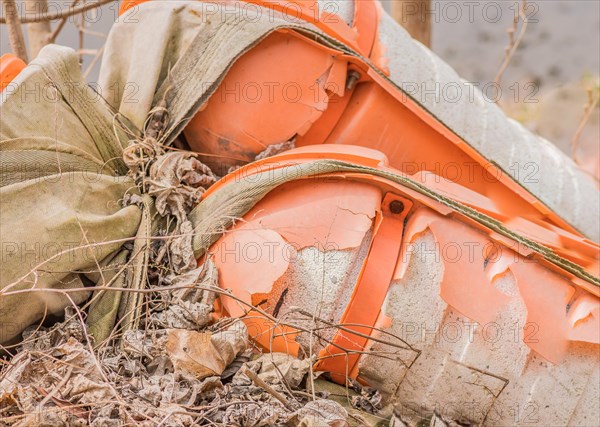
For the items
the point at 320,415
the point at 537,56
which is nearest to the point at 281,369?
the point at 320,415

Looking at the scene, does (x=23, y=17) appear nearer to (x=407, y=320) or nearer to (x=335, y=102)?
(x=335, y=102)

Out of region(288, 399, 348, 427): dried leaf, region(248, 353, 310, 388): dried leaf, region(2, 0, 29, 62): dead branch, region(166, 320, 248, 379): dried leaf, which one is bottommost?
region(288, 399, 348, 427): dried leaf

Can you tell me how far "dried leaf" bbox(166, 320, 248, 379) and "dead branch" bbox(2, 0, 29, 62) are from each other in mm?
1565

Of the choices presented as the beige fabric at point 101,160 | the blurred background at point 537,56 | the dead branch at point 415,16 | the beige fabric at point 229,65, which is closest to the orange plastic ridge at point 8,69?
the beige fabric at point 101,160

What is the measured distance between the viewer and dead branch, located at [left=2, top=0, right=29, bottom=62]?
279 centimetres

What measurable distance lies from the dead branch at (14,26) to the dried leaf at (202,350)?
1.56 meters

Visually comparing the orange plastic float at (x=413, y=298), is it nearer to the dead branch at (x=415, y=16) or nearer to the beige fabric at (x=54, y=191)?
the beige fabric at (x=54, y=191)

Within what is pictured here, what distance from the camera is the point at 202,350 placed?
185 centimetres

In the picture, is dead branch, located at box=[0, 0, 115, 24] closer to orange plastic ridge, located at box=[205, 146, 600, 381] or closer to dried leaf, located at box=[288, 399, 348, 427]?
orange plastic ridge, located at box=[205, 146, 600, 381]

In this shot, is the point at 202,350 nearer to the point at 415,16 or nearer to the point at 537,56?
the point at 415,16

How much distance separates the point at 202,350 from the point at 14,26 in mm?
1661

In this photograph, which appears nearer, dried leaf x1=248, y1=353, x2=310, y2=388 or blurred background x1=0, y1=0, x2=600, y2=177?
dried leaf x1=248, y1=353, x2=310, y2=388

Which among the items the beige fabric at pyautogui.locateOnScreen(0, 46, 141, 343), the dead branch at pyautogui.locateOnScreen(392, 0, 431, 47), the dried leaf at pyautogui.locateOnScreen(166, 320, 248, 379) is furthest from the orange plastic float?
the dead branch at pyautogui.locateOnScreen(392, 0, 431, 47)

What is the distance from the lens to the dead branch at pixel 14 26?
279 centimetres
